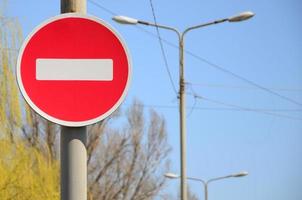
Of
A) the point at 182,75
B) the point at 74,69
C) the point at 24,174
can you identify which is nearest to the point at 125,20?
the point at 182,75

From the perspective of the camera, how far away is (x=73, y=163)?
287cm

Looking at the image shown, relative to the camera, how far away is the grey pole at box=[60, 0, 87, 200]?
9.34ft

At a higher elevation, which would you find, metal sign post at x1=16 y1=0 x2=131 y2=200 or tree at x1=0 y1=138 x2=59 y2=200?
metal sign post at x1=16 y1=0 x2=131 y2=200

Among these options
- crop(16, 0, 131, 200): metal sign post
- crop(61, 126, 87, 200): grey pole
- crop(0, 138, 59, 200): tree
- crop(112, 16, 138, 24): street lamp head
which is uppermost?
crop(112, 16, 138, 24): street lamp head

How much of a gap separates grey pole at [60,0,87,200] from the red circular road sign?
0.19 ft

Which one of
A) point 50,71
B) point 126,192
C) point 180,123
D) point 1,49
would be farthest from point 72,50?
point 126,192

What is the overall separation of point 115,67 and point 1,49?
38.9ft

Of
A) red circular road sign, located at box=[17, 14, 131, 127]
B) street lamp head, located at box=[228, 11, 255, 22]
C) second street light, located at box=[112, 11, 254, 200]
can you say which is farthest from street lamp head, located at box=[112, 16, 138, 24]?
red circular road sign, located at box=[17, 14, 131, 127]

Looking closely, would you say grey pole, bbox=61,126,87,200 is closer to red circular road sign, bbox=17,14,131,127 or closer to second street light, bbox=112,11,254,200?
red circular road sign, bbox=17,14,131,127

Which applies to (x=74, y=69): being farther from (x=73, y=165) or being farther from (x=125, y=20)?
(x=125, y=20)

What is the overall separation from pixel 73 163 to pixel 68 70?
389 mm

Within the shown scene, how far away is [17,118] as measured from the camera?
49.0ft

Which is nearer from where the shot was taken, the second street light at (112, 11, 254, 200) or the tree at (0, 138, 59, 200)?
the tree at (0, 138, 59, 200)

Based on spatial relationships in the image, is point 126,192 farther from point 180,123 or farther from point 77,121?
point 77,121
